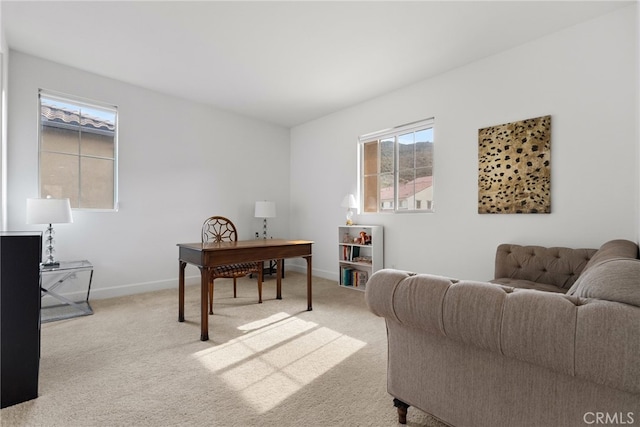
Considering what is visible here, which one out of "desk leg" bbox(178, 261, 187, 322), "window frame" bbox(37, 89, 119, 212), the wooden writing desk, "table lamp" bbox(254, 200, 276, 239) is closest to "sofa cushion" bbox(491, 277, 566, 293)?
the wooden writing desk

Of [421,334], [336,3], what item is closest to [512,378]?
[421,334]

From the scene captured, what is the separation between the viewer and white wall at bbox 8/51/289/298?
334 centimetres

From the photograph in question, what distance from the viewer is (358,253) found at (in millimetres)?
4691

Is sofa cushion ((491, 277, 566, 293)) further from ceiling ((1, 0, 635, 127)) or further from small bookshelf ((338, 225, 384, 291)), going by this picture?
ceiling ((1, 0, 635, 127))

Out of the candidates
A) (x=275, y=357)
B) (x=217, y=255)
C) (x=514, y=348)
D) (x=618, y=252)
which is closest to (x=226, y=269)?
(x=217, y=255)

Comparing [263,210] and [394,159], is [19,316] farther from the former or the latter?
[394,159]

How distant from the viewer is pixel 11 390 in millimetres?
1663

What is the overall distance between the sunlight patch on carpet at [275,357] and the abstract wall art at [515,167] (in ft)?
7.02

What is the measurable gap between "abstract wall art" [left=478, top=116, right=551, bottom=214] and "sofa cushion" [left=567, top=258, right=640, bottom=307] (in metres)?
2.23

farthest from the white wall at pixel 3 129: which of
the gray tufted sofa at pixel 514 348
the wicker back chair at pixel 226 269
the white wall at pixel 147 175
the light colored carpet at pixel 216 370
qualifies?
the gray tufted sofa at pixel 514 348

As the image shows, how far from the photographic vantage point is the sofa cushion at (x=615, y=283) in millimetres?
889

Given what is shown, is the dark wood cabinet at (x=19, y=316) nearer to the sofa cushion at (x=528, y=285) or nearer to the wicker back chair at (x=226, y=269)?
the wicker back chair at (x=226, y=269)

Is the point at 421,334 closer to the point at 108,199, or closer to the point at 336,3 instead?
the point at 336,3

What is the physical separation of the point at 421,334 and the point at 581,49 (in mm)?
3165
